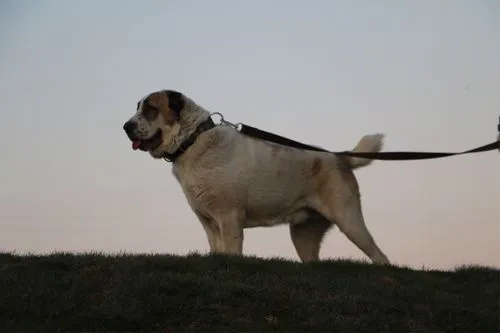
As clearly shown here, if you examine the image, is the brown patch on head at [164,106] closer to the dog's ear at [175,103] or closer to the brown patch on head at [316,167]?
the dog's ear at [175,103]

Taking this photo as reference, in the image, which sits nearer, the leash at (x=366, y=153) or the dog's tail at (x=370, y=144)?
the leash at (x=366, y=153)

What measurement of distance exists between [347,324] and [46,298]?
244 cm

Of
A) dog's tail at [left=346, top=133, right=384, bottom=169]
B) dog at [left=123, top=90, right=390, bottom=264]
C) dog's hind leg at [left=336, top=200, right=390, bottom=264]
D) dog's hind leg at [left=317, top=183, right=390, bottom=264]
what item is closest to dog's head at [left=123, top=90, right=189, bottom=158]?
dog at [left=123, top=90, right=390, bottom=264]

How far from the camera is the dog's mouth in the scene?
894 cm

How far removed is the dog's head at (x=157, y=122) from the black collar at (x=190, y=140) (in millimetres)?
91

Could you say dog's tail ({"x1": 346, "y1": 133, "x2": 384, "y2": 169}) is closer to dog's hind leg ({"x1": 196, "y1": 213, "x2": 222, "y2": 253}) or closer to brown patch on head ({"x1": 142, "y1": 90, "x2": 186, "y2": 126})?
dog's hind leg ({"x1": 196, "y1": 213, "x2": 222, "y2": 253})

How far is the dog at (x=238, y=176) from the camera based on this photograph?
8.80 metres

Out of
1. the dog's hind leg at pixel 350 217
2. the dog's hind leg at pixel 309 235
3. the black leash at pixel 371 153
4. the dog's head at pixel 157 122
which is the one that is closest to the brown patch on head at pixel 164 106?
the dog's head at pixel 157 122

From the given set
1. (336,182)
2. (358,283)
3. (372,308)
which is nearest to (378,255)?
(336,182)

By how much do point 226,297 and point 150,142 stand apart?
2753 mm

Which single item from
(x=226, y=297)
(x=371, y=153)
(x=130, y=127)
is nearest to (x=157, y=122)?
(x=130, y=127)

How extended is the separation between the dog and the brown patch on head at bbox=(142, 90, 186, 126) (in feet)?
0.04

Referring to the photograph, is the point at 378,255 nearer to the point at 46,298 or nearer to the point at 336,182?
the point at 336,182

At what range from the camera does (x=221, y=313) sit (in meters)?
6.47
